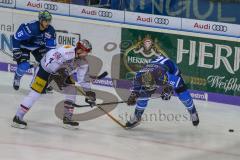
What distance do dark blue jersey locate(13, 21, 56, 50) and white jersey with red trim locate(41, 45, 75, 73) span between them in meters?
1.89

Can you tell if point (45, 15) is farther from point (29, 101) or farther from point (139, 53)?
point (139, 53)

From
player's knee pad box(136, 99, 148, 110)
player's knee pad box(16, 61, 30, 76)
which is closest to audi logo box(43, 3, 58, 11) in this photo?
player's knee pad box(16, 61, 30, 76)

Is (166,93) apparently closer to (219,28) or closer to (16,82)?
(219,28)

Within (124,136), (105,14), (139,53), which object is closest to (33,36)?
(105,14)

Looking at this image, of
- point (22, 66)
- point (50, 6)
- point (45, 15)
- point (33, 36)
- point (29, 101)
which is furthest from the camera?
point (50, 6)

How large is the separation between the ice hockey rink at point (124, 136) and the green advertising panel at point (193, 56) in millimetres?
394

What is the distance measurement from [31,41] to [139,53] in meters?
1.81

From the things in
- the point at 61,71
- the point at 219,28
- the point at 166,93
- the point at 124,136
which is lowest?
the point at 124,136

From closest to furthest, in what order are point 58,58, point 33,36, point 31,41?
point 58,58
point 33,36
point 31,41

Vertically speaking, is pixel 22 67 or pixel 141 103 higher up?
pixel 22 67

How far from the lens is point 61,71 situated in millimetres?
9172

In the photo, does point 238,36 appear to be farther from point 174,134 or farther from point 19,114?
point 19,114

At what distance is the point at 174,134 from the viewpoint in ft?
31.0

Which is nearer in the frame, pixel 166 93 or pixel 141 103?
pixel 166 93
